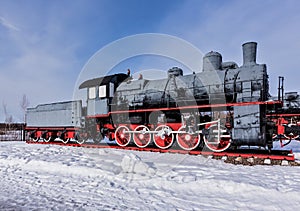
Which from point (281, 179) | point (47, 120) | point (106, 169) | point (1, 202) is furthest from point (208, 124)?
point (47, 120)

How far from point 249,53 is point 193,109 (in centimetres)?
312

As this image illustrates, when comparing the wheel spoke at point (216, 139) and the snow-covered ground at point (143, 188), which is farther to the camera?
the wheel spoke at point (216, 139)

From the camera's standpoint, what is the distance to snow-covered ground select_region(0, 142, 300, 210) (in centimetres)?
371

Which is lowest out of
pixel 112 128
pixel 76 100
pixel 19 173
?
pixel 19 173

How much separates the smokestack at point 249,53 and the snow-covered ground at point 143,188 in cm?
427

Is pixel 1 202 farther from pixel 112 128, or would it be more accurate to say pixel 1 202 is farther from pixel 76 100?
pixel 76 100

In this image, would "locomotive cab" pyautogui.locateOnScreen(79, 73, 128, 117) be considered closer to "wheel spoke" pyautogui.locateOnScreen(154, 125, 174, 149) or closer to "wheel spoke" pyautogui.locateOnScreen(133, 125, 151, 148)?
"wheel spoke" pyautogui.locateOnScreen(133, 125, 151, 148)

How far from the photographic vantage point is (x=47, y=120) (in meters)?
16.0

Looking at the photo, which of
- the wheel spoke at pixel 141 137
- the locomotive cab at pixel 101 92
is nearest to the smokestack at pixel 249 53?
the wheel spoke at pixel 141 137

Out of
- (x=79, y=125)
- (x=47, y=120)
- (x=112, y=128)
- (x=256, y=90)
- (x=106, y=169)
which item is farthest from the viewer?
(x=47, y=120)

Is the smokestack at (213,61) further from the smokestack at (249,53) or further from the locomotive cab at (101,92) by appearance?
the locomotive cab at (101,92)

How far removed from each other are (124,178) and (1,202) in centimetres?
240

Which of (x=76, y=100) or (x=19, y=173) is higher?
(x=76, y=100)

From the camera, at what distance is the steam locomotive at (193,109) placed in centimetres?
809
